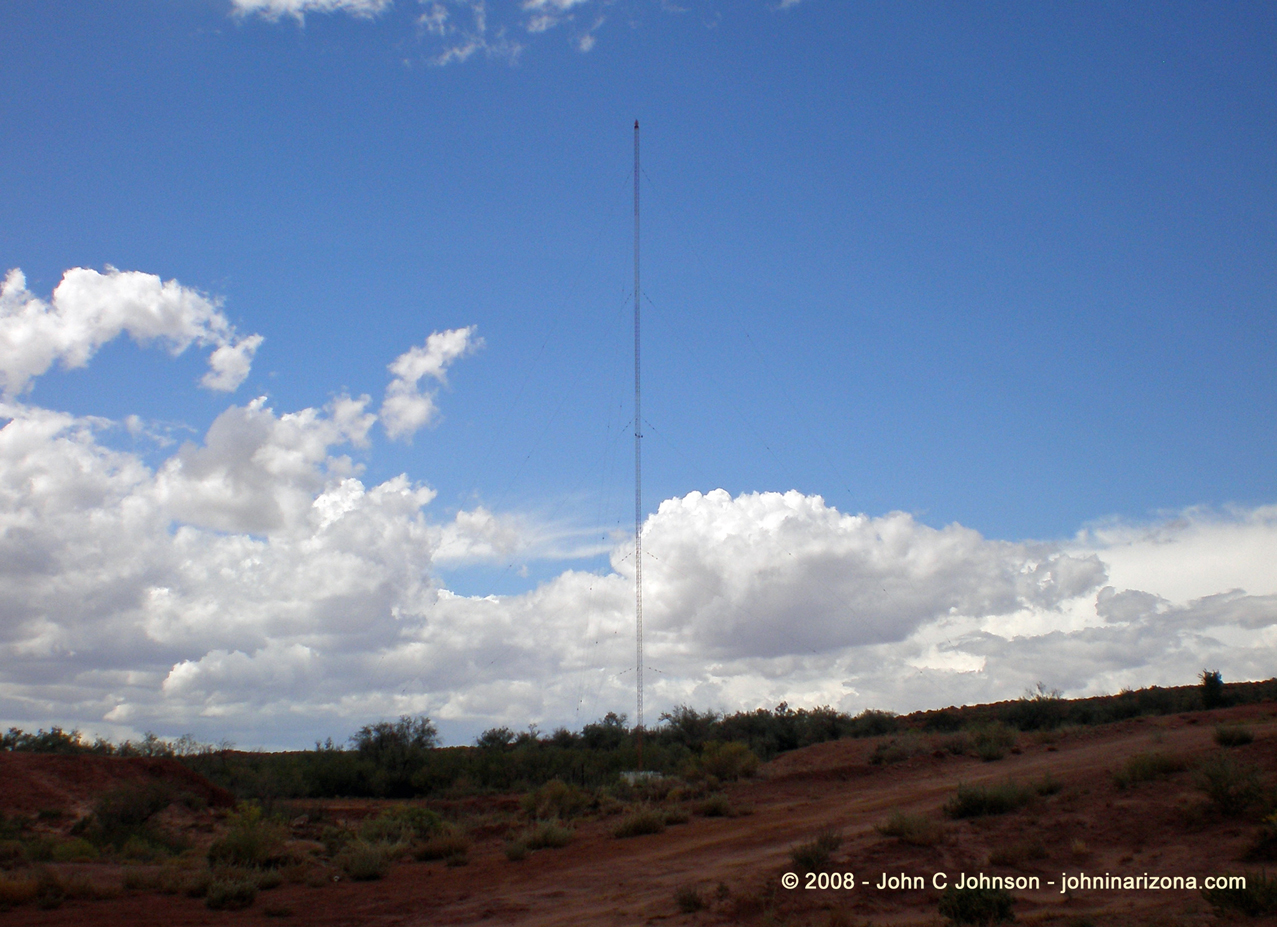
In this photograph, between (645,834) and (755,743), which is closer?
(645,834)

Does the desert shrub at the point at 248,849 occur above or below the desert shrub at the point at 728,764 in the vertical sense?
below

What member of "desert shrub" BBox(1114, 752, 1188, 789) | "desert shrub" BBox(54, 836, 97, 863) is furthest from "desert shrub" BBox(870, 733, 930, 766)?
"desert shrub" BBox(54, 836, 97, 863)

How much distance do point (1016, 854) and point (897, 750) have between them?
65.4 ft

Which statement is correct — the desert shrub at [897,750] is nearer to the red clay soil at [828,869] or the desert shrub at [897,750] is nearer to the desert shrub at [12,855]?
the red clay soil at [828,869]

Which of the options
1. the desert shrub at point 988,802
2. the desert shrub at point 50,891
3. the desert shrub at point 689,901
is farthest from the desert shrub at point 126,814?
the desert shrub at point 988,802

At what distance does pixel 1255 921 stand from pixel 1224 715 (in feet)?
98.7

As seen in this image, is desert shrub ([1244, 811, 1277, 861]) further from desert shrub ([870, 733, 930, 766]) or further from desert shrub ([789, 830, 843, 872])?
desert shrub ([870, 733, 930, 766])

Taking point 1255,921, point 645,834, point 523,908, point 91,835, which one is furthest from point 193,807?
point 1255,921

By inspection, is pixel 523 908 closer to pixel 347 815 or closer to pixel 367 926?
pixel 367 926

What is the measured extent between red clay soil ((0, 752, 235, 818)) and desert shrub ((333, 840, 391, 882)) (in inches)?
582

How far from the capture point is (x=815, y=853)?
629 inches

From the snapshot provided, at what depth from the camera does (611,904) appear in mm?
16016

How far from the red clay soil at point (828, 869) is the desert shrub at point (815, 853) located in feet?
0.74

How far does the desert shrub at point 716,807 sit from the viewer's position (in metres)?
26.5
